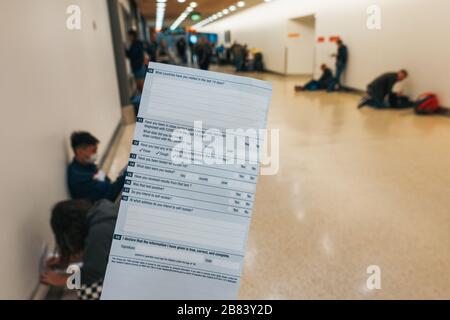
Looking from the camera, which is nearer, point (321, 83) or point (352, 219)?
point (352, 219)

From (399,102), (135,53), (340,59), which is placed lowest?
(399,102)

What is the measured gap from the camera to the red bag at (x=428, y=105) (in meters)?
7.02

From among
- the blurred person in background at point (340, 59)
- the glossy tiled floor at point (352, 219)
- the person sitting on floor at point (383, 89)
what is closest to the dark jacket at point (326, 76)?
the blurred person in background at point (340, 59)

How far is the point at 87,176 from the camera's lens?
2.72m

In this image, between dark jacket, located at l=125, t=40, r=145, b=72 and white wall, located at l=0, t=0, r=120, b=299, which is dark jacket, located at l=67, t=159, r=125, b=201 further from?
dark jacket, located at l=125, t=40, r=145, b=72

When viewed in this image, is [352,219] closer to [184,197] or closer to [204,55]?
[184,197]

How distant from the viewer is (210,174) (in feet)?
1.91

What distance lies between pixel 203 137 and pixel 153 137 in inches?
3.3

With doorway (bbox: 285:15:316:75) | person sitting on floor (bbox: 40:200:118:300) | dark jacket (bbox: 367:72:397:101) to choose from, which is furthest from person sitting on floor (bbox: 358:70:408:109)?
person sitting on floor (bbox: 40:200:118:300)

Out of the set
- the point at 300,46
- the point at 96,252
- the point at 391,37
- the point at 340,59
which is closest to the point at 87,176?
the point at 96,252

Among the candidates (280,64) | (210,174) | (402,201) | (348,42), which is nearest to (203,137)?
→ (210,174)

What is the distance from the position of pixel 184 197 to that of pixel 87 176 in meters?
2.37

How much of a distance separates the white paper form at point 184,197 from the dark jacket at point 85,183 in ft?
6.98

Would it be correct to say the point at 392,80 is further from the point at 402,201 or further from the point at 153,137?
the point at 153,137
